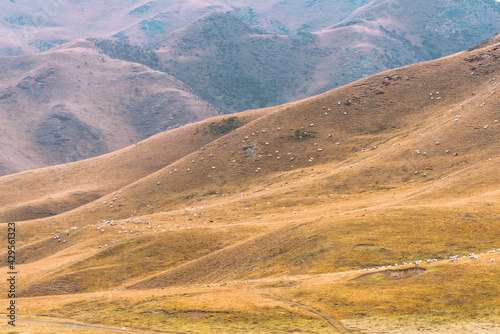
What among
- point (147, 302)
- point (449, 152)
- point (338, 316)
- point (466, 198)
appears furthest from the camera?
point (449, 152)

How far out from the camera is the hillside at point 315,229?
55.8 metres

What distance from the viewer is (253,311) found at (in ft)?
185

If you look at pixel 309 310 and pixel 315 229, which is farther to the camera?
pixel 315 229

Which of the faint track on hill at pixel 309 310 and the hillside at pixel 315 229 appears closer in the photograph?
the faint track on hill at pixel 309 310

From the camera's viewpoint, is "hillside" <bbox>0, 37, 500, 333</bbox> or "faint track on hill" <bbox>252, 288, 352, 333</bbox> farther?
"hillside" <bbox>0, 37, 500, 333</bbox>

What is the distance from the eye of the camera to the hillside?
55.8m

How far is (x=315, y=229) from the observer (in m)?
84.6

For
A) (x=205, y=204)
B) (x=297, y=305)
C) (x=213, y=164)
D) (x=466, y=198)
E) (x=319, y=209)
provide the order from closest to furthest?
1. (x=297, y=305)
2. (x=466, y=198)
3. (x=319, y=209)
4. (x=205, y=204)
5. (x=213, y=164)

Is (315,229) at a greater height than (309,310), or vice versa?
(315,229)

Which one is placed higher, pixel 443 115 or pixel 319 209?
pixel 443 115

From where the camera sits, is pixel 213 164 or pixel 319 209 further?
pixel 213 164

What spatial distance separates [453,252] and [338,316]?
25.6 meters

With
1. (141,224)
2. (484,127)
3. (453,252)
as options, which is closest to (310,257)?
(453,252)

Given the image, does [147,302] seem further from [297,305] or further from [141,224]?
[141,224]
